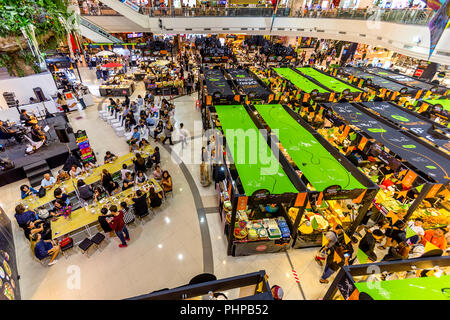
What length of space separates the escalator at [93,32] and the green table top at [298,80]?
16.4m

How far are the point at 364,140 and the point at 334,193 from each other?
347 cm

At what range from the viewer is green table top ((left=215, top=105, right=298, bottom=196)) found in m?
5.43

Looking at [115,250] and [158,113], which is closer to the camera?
[115,250]

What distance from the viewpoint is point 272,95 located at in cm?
1043

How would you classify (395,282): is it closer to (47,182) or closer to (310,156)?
(310,156)

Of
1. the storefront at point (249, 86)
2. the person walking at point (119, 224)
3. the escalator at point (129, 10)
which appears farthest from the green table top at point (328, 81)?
the escalator at point (129, 10)

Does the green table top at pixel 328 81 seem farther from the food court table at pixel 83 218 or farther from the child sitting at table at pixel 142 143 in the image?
the food court table at pixel 83 218

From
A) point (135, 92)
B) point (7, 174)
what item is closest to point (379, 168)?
point (7, 174)

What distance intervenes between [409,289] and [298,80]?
11.1 metres

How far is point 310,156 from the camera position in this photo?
6.47 meters

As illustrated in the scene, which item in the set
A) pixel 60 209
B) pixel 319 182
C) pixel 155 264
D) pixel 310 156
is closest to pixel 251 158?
pixel 310 156

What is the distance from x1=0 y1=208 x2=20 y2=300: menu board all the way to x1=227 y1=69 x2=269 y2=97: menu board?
31.8 ft

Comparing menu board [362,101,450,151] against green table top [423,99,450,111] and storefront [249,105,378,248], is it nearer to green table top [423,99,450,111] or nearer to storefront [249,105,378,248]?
green table top [423,99,450,111]
